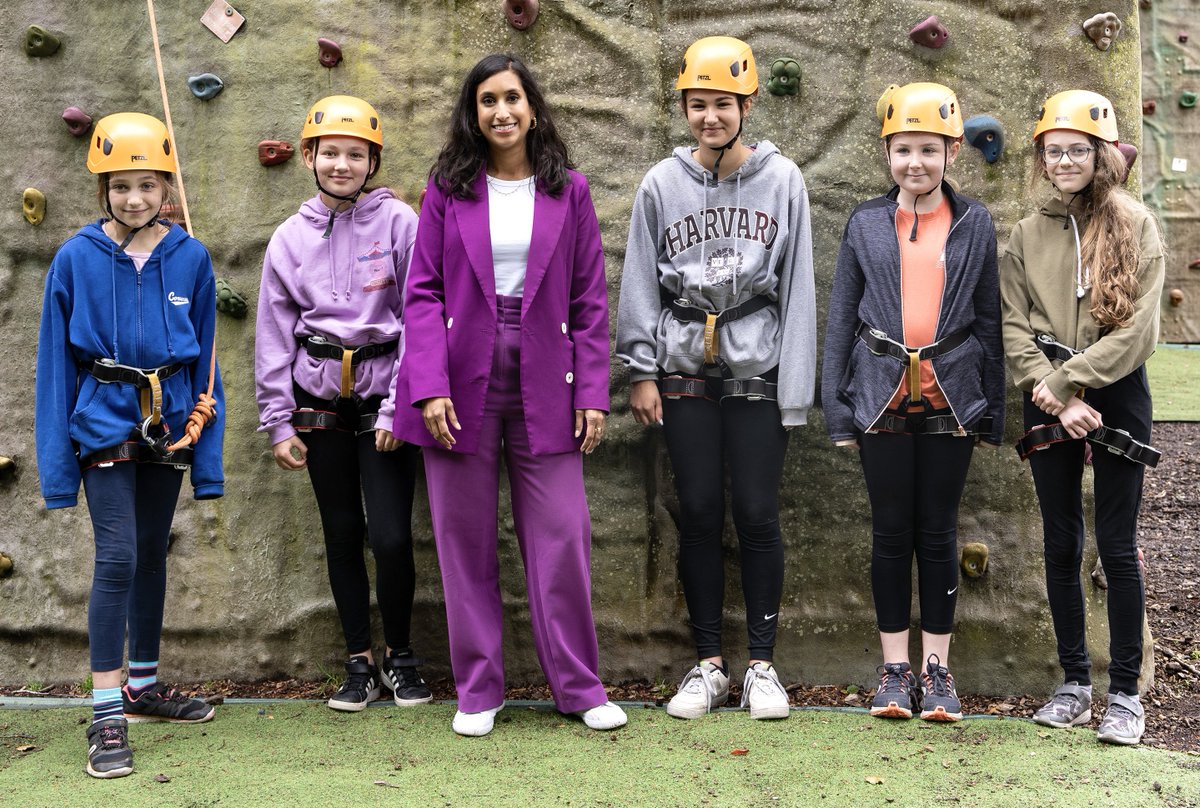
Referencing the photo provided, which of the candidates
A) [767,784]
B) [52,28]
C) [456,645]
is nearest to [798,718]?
[767,784]

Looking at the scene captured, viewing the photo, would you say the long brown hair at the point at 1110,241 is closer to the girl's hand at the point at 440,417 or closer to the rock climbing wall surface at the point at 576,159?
the rock climbing wall surface at the point at 576,159

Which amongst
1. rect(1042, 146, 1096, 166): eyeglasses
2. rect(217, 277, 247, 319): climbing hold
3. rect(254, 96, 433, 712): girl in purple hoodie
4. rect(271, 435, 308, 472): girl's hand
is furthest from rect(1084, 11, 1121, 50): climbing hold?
rect(217, 277, 247, 319): climbing hold

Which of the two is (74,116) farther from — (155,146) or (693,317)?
(693,317)

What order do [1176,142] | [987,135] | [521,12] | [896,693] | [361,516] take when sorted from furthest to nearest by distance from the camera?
[1176,142]
[521,12]
[987,135]
[361,516]
[896,693]

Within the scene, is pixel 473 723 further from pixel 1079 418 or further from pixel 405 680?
pixel 1079 418

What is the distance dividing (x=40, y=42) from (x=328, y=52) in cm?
100

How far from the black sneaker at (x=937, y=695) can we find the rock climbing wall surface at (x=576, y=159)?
16.4 inches

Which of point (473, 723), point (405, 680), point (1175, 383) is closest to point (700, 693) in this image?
point (473, 723)

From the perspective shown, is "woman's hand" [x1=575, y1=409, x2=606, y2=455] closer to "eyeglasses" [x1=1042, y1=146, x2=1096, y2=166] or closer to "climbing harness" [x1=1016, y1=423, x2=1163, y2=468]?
"climbing harness" [x1=1016, y1=423, x2=1163, y2=468]

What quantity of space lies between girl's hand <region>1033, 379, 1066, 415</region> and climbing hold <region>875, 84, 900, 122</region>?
98 centimetres

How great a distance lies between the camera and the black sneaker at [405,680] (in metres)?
3.58

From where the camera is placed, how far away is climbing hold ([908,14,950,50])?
363 cm

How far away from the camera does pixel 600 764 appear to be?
304cm

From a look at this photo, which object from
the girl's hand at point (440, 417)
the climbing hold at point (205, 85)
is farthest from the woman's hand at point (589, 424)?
the climbing hold at point (205, 85)
